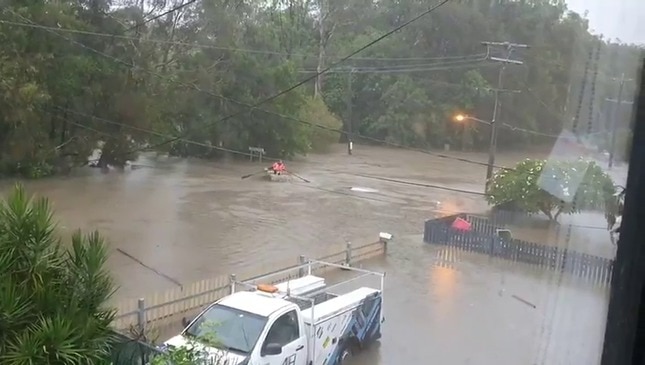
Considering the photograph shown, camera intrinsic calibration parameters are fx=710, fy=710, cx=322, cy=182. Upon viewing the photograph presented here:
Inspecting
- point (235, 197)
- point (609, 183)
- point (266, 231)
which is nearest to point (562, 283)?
point (609, 183)

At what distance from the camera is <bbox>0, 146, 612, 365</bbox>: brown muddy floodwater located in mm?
1481

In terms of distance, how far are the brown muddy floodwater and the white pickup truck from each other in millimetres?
255

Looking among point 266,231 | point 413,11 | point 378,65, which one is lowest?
point 266,231

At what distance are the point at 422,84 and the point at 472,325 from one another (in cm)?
945

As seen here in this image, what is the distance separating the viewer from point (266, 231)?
6.10 metres

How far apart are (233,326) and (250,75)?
807 cm

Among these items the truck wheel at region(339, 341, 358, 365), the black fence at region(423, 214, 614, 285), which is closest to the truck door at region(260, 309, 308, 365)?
the truck wheel at region(339, 341, 358, 365)

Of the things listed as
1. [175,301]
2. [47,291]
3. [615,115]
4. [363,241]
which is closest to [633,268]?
[615,115]

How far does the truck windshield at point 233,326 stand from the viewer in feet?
7.89

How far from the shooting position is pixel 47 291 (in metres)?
1.47

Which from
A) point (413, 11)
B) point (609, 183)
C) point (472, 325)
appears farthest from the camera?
point (413, 11)

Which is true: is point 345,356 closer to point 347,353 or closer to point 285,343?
point 347,353

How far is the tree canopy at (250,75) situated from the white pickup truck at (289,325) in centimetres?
296

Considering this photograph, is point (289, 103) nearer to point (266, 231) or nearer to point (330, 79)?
point (330, 79)
